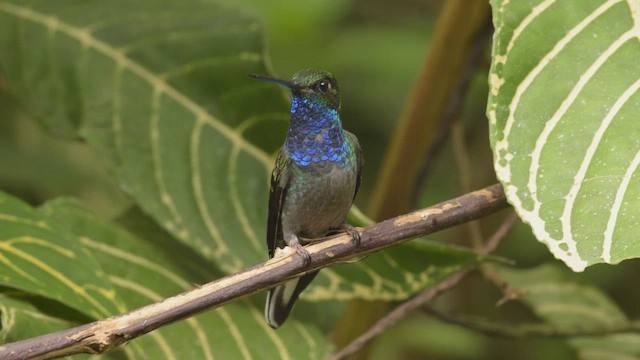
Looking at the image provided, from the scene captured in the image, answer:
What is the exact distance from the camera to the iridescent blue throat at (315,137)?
1730 millimetres

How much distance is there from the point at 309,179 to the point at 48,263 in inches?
21.0

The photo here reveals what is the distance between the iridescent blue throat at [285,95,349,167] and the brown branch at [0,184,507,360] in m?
0.39

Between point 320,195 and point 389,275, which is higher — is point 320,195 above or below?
above

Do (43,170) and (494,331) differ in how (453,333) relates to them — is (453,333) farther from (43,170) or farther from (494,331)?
(43,170)

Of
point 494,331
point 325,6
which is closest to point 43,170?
point 325,6

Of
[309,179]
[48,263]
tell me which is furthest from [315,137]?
[48,263]

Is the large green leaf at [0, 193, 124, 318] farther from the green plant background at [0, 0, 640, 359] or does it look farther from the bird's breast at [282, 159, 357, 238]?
the bird's breast at [282, 159, 357, 238]

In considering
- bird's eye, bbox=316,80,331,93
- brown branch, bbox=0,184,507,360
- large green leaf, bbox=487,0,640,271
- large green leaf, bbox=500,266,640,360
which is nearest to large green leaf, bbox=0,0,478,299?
bird's eye, bbox=316,80,331,93

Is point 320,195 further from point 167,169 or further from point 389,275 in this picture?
point 167,169

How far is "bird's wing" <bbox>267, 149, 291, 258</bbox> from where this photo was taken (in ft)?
5.86

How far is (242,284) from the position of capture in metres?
1.19

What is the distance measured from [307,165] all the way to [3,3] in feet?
2.94

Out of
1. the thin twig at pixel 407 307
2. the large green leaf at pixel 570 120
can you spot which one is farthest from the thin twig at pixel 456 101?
the large green leaf at pixel 570 120

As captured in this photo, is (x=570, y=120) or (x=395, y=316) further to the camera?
(x=395, y=316)
